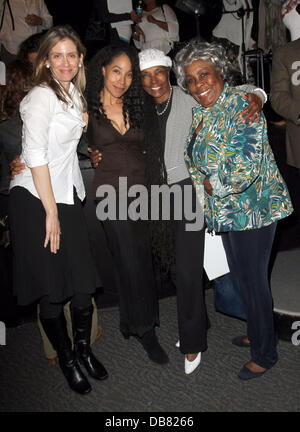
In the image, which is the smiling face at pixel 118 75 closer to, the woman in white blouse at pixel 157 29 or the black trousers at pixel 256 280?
the black trousers at pixel 256 280

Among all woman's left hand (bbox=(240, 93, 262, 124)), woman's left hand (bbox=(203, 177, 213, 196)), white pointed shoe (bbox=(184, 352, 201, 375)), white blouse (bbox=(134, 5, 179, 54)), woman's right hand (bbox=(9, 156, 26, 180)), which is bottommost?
white pointed shoe (bbox=(184, 352, 201, 375))

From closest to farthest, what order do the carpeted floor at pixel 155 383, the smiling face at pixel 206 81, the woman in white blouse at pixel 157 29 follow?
the smiling face at pixel 206 81, the carpeted floor at pixel 155 383, the woman in white blouse at pixel 157 29

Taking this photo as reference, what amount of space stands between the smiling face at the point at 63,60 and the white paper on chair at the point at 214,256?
3.09 ft

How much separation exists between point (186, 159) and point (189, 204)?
226 millimetres

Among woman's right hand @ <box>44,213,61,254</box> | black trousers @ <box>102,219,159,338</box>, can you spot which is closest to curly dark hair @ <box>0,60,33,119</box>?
woman's right hand @ <box>44,213,61,254</box>

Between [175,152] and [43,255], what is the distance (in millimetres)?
744

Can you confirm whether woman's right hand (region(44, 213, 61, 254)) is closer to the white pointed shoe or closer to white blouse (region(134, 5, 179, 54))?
the white pointed shoe

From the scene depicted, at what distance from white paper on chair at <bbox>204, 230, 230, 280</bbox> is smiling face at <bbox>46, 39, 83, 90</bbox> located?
0.94 m

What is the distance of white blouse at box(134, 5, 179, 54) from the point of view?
4.33 metres

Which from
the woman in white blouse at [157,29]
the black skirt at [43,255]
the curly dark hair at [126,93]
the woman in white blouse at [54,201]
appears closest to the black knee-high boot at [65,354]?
the woman in white blouse at [54,201]

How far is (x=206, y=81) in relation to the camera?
1715 millimetres

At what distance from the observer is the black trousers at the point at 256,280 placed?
1.76 meters

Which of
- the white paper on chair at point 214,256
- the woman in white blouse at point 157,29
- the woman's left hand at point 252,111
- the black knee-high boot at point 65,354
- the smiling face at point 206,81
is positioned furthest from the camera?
the woman in white blouse at point 157,29
